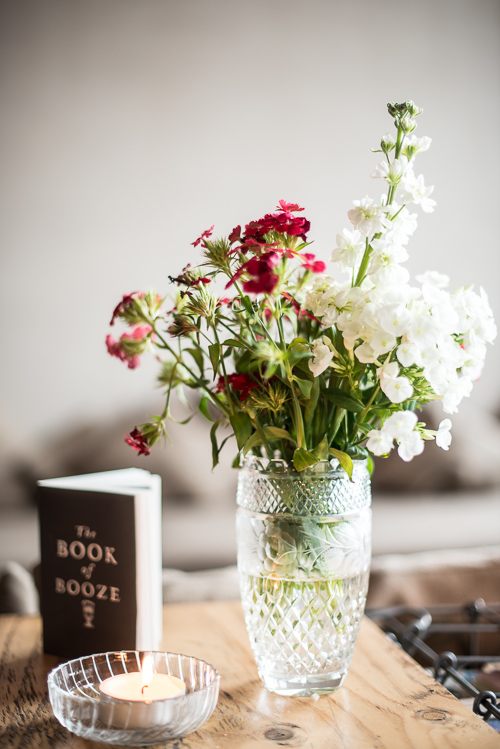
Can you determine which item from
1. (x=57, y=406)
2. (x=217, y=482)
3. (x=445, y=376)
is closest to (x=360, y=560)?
(x=445, y=376)

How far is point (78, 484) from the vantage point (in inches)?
30.0

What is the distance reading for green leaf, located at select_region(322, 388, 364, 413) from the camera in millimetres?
613

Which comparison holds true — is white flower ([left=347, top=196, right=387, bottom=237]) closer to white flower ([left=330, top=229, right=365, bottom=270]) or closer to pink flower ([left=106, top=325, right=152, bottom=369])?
white flower ([left=330, top=229, right=365, bottom=270])

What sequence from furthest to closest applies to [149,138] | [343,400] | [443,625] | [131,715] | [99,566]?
1. [149,138]
2. [443,625]
3. [99,566]
4. [343,400]
5. [131,715]

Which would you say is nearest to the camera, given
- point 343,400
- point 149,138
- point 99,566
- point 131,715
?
point 131,715

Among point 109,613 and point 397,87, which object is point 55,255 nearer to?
point 397,87

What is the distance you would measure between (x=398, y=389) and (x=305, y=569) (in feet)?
0.67

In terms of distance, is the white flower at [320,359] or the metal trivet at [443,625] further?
the metal trivet at [443,625]

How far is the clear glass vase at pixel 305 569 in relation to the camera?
639 mm

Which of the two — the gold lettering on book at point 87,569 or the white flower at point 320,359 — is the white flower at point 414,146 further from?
the gold lettering on book at point 87,569

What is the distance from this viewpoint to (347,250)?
24.4 inches

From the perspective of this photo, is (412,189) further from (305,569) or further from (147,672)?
(147,672)

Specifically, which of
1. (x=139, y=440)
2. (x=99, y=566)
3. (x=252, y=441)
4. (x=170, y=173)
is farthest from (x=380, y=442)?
(x=170, y=173)

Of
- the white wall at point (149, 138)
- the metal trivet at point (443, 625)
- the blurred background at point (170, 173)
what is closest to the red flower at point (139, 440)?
the metal trivet at point (443, 625)
